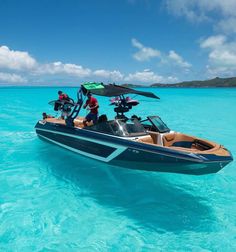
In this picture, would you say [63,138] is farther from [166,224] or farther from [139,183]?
[166,224]

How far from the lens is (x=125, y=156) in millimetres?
7969

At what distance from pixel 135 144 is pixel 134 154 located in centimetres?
29

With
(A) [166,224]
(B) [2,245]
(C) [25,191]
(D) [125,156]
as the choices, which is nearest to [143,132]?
(D) [125,156]

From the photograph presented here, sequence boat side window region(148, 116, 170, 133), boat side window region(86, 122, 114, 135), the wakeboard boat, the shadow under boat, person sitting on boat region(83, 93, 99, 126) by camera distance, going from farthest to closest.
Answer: person sitting on boat region(83, 93, 99, 126)
boat side window region(148, 116, 170, 133)
boat side window region(86, 122, 114, 135)
the wakeboard boat
the shadow under boat

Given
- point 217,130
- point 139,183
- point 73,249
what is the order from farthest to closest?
point 217,130, point 139,183, point 73,249

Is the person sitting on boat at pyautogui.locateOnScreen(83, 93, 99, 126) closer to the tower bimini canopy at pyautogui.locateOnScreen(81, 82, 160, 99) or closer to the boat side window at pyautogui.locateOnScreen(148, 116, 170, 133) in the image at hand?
the tower bimini canopy at pyautogui.locateOnScreen(81, 82, 160, 99)

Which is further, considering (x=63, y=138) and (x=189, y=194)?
(x=63, y=138)

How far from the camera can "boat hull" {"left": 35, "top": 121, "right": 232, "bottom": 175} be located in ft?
22.1

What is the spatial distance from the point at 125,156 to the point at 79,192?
5.74ft

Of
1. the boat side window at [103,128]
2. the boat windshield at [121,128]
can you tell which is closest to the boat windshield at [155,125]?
the boat windshield at [121,128]

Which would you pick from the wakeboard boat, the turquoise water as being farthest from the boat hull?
the turquoise water

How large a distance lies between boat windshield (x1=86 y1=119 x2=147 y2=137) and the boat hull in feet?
0.69

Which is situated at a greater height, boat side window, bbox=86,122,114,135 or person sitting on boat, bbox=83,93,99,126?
person sitting on boat, bbox=83,93,99,126

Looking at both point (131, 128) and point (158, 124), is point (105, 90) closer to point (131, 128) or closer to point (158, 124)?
point (131, 128)
